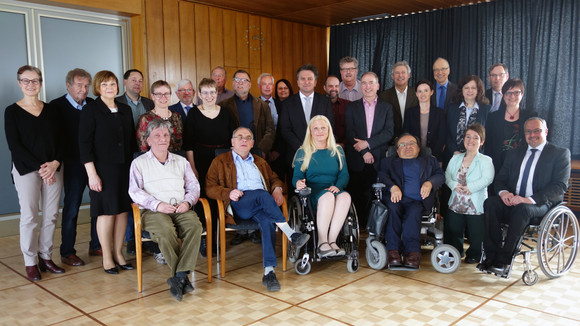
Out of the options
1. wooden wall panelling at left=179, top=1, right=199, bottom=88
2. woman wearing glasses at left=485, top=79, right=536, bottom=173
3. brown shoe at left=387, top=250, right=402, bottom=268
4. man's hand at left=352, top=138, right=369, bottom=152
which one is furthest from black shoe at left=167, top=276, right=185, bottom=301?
wooden wall panelling at left=179, top=1, right=199, bottom=88

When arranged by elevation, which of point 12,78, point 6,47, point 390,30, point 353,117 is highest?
point 390,30

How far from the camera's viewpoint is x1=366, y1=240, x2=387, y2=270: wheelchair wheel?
3660 mm

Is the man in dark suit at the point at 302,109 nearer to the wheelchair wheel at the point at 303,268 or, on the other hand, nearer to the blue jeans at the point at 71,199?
the wheelchair wheel at the point at 303,268

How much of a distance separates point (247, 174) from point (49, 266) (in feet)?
5.65

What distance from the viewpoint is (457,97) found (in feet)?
14.1

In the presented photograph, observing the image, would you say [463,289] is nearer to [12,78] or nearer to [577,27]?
[577,27]

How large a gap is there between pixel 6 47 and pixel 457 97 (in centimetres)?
455

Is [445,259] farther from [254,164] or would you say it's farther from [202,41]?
[202,41]

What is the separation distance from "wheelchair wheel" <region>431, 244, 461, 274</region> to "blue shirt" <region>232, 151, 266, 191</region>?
1.44 meters

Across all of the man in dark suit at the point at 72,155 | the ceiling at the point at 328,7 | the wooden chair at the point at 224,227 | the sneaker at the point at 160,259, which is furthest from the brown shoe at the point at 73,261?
the ceiling at the point at 328,7

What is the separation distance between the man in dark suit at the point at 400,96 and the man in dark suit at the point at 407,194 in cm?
78

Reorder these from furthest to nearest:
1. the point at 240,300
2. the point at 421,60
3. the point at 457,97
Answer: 1. the point at 421,60
2. the point at 457,97
3. the point at 240,300

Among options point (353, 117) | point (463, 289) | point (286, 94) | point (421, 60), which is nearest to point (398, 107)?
point (353, 117)

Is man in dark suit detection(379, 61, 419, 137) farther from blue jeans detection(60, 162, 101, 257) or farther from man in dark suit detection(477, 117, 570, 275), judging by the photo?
blue jeans detection(60, 162, 101, 257)
